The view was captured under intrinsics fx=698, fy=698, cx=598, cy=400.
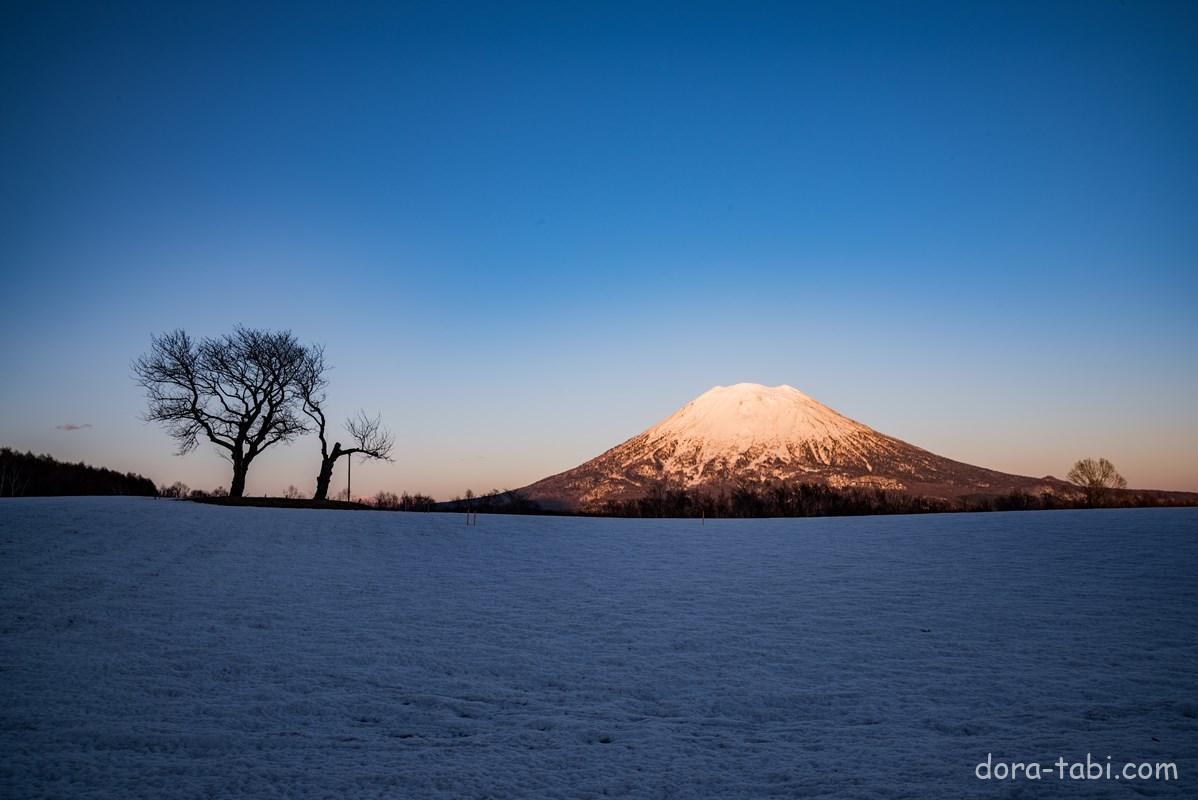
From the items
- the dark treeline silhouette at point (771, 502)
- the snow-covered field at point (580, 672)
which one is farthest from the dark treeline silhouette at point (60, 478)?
the snow-covered field at point (580, 672)

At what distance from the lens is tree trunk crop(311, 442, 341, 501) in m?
40.1

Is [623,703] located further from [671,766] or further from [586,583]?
[586,583]

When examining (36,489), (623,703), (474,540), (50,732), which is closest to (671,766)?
(623,703)

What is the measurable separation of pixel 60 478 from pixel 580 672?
207 feet

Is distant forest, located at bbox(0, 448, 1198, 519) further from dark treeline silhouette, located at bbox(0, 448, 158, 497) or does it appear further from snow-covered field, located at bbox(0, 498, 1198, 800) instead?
snow-covered field, located at bbox(0, 498, 1198, 800)

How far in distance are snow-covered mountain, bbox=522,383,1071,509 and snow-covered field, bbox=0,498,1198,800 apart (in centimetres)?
7284

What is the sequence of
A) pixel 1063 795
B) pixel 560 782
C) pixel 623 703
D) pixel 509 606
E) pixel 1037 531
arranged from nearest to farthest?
pixel 1063 795, pixel 560 782, pixel 623 703, pixel 509 606, pixel 1037 531

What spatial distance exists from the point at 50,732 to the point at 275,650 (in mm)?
3091

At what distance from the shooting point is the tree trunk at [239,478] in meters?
38.4

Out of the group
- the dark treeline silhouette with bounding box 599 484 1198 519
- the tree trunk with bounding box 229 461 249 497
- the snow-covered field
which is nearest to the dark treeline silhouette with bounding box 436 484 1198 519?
the dark treeline silhouette with bounding box 599 484 1198 519

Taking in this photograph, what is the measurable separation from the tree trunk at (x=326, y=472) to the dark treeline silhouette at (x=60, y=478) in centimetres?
1887

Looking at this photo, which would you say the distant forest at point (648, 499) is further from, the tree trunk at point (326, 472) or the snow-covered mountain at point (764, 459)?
the snow-covered mountain at point (764, 459)

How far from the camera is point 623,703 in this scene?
23.7ft

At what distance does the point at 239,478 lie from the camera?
1523 inches
